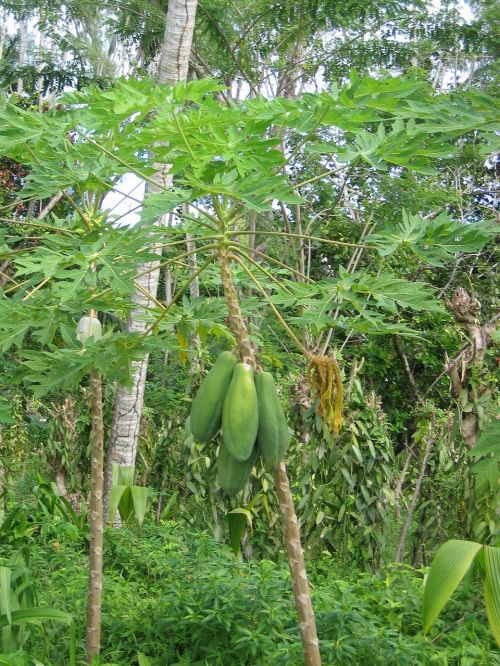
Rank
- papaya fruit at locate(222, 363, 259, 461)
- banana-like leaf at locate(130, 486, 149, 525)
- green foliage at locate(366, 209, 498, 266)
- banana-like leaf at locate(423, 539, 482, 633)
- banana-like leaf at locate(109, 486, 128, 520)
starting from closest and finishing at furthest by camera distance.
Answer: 1. banana-like leaf at locate(423, 539, 482, 633)
2. papaya fruit at locate(222, 363, 259, 461)
3. green foliage at locate(366, 209, 498, 266)
4. banana-like leaf at locate(130, 486, 149, 525)
5. banana-like leaf at locate(109, 486, 128, 520)

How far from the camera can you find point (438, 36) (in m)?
9.45

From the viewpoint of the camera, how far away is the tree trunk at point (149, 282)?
484 centimetres

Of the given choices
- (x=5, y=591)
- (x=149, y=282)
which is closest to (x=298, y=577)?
(x=5, y=591)

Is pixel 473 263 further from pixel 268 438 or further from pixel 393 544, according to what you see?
pixel 268 438

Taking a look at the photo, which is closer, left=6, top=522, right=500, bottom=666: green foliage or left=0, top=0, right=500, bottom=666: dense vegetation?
left=0, top=0, right=500, bottom=666: dense vegetation

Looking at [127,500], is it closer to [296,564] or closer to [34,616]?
[34,616]

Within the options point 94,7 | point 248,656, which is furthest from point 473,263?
point 248,656

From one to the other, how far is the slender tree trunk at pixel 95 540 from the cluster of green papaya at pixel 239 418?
968mm

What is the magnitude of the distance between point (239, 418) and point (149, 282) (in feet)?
8.96

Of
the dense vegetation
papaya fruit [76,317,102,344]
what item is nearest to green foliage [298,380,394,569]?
the dense vegetation

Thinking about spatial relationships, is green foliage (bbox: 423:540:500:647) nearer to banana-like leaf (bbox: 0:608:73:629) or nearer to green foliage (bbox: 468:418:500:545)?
banana-like leaf (bbox: 0:608:73:629)

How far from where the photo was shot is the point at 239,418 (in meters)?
2.05

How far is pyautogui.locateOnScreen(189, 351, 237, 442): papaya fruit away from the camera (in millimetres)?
2146

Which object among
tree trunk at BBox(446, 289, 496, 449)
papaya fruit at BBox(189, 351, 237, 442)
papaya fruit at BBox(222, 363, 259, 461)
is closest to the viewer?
papaya fruit at BBox(222, 363, 259, 461)
